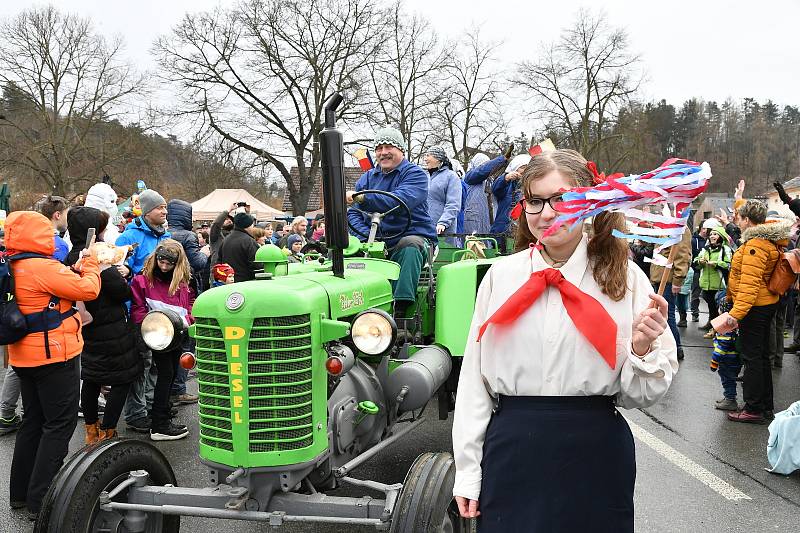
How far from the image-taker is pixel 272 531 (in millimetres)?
3832

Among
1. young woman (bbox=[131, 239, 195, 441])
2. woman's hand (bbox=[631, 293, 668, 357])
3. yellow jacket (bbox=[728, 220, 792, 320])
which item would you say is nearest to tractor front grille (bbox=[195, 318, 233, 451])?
woman's hand (bbox=[631, 293, 668, 357])

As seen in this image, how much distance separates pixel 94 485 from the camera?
2.96 metres

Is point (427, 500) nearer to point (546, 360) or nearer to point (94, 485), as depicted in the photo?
point (546, 360)

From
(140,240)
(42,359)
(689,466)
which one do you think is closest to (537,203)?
(42,359)

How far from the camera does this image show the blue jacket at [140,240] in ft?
19.4

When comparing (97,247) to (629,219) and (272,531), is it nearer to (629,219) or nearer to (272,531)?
(272,531)

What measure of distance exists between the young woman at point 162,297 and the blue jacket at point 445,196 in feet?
8.67

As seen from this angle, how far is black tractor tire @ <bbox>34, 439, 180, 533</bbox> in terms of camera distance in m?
2.87

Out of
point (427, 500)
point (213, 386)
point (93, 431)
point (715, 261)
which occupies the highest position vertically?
point (715, 261)

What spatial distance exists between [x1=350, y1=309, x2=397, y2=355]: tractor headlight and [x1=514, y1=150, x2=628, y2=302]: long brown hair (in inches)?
51.4

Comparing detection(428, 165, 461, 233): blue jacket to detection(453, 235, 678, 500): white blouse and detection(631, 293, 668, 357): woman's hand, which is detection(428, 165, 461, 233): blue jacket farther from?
detection(631, 293, 668, 357): woman's hand

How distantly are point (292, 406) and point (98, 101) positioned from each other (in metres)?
28.4

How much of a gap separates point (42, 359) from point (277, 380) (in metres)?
1.77

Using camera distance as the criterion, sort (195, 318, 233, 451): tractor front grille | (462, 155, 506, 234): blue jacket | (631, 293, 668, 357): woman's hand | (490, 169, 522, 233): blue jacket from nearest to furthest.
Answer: (631, 293, 668, 357): woman's hand, (195, 318, 233, 451): tractor front grille, (490, 169, 522, 233): blue jacket, (462, 155, 506, 234): blue jacket
